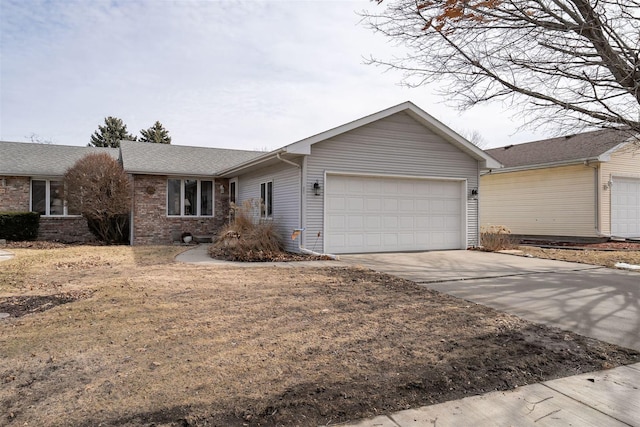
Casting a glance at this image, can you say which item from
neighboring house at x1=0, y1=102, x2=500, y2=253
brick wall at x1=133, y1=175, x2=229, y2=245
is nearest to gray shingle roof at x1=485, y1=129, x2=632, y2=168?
neighboring house at x1=0, y1=102, x2=500, y2=253

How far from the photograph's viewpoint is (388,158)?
12.2 m

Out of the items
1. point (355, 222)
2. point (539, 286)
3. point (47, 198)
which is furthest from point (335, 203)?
point (47, 198)

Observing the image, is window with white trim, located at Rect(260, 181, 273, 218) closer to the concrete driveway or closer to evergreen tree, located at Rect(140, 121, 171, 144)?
the concrete driveway

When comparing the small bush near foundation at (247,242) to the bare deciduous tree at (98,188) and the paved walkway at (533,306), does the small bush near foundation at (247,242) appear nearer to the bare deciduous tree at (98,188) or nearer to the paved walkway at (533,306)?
the paved walkway at (533,306)

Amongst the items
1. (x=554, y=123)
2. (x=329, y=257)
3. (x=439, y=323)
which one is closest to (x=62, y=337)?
(x=439, y=323)

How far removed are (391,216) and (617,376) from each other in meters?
→ 8.97

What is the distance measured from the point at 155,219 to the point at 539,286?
44.5 feet

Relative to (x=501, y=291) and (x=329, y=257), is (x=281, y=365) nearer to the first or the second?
(x=501, y=291)

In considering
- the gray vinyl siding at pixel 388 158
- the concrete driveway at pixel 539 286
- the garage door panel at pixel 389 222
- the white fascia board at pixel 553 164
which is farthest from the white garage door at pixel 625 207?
the garage door panel at pixel 389 222

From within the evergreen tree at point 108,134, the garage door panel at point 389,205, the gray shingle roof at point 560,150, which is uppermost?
the evergreen tree at point 108,134

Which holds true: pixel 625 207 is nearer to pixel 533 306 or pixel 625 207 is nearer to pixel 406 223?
pixel 406 223

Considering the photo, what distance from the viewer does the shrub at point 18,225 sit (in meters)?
14.7

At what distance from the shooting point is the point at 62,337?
13.9 ft

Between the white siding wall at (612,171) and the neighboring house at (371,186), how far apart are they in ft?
19.1
